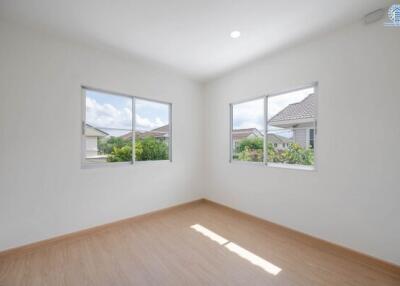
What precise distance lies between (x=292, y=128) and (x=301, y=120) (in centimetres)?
18

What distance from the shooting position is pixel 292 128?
2729 mm

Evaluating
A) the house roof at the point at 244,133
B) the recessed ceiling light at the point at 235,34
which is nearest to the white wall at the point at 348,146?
the house roof at the point at 244,133

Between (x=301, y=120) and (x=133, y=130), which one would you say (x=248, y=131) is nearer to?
(x=301, y=120)

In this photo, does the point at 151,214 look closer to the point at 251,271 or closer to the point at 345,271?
the point at 251,271

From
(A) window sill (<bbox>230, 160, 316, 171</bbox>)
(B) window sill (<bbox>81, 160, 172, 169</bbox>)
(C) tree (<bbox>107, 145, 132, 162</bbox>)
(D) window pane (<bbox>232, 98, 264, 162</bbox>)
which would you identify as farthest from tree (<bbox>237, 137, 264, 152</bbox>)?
(C) tree (<bbox>107, 145, 132, 162</bbox>)

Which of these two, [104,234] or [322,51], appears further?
[104,234]

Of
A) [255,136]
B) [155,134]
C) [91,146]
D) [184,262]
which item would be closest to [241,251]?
[184,262]

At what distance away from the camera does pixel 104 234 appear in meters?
2.64

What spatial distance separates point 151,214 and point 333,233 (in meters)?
A: 2.81

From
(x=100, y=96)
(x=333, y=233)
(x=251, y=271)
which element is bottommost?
(x=251, y=271)

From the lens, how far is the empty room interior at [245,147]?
1.90 metres

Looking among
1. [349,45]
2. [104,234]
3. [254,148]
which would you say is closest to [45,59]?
[104,234]

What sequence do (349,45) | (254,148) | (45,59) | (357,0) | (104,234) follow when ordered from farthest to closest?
(254,148) < (104,234) < (45,59) < (349,45) < (357,0)

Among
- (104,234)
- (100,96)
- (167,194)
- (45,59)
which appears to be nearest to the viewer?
(45,59)
